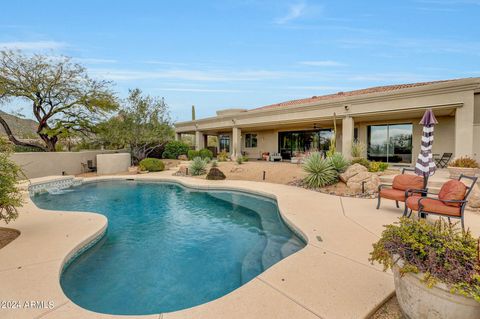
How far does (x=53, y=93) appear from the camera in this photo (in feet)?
52.9

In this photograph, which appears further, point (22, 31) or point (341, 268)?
point (22, 31)

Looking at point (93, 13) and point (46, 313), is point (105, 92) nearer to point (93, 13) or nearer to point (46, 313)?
point (93, 13)

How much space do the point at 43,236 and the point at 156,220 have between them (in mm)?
2573

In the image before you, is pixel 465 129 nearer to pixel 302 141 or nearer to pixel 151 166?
pixel 302 141

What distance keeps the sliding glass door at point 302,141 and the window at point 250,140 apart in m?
2.68

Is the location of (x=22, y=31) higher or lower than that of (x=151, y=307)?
higher

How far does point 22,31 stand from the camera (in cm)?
1115

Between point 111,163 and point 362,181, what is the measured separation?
49.2ft

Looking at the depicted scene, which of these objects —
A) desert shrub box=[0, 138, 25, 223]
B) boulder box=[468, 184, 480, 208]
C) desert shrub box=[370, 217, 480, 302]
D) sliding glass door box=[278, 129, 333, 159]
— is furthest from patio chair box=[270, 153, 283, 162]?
desert shrub box=[370, 217, 480, 302]

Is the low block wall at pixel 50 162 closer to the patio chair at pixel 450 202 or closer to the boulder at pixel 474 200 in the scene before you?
the patio chair at pixel 450 202

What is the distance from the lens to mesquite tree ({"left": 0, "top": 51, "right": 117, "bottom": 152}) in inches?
585

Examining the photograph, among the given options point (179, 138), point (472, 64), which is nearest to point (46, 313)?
point (472, 64)

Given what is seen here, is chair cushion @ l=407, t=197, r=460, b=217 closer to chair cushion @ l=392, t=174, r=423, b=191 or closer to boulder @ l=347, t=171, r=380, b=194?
chair cushion @ l=392, t=174, r=423, b=191

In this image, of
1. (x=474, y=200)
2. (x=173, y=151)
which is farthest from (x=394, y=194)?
(x=173, y=151)
